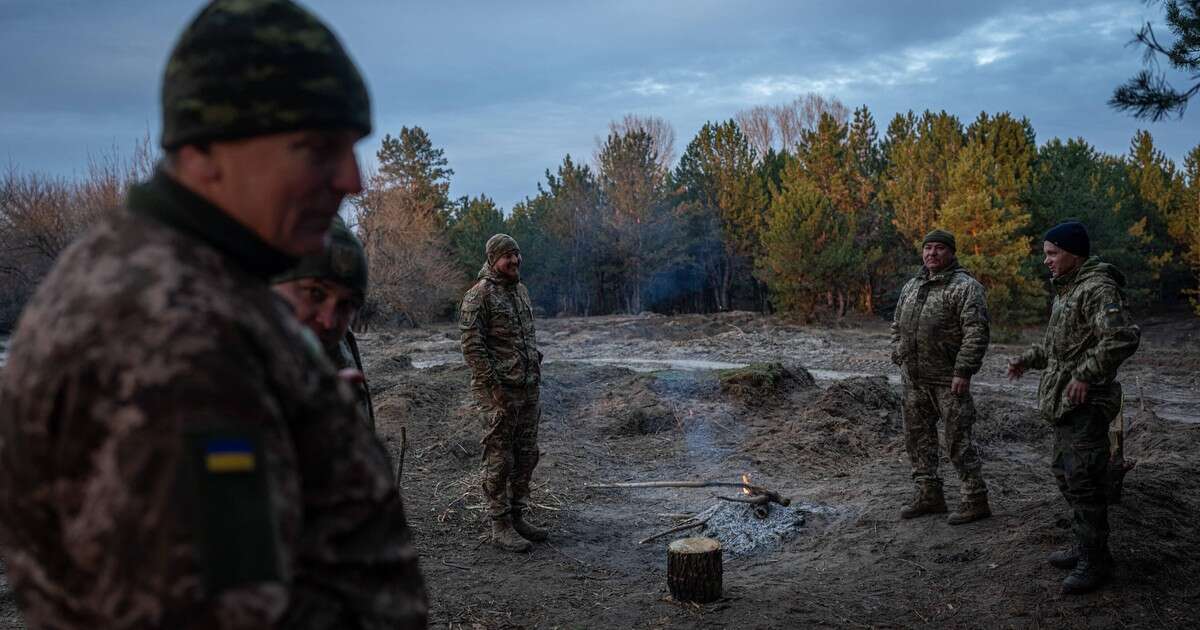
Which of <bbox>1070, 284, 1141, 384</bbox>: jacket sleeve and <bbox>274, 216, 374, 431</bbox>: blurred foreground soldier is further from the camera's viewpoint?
<bbox>1070, 284, 1141, 384</bbox>: jacket sleeve

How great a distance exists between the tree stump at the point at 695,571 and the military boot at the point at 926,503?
2.46m

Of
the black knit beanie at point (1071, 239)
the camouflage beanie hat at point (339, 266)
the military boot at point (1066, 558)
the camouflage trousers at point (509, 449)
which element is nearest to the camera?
the camouflage beanie hat at point (339, 266)

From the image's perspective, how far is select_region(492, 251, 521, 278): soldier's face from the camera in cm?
680

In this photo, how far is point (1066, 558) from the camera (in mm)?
5492

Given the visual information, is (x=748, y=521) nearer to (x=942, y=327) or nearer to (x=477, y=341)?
(x=942, y=327)

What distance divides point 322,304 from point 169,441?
172 centimetres

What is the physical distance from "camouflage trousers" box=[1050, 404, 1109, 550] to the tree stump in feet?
7.45

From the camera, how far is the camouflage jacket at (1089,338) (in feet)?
16.0

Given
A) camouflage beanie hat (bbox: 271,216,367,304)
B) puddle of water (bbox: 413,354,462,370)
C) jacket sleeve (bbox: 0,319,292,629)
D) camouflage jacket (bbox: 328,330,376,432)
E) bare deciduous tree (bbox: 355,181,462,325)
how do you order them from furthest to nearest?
bare deciduous tree (bbox: 355,181,462,325) < puddle of water (bbox: 413,354,462,370) < camouflage jacket (bbox: 328,330,376,432) < camouflage beanie hat (bbox: 271,216,367,304) < jacket sleeve (bbox: 0,319,292,629)

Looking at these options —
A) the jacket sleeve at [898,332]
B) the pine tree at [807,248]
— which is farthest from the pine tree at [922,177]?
the jacket sleeve at [898,332]

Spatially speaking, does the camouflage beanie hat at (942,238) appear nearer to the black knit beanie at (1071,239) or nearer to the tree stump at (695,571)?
the black knit beanie at (1071,239)

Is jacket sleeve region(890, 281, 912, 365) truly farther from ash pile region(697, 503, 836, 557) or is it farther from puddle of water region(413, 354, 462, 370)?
puddle of water region(413, 354, 462, 370)

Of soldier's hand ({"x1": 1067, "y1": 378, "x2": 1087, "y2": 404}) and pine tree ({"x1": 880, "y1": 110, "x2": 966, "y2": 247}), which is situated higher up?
pine tree ({"x1": 880, "y1": 110, "x2": 966, "y2": 247})

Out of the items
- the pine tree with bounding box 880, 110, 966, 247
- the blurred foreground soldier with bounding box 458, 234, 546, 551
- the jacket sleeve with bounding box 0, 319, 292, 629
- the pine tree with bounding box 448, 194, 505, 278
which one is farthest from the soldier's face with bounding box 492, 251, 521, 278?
the pine tree with bounding box 448, 194, 505, 278
